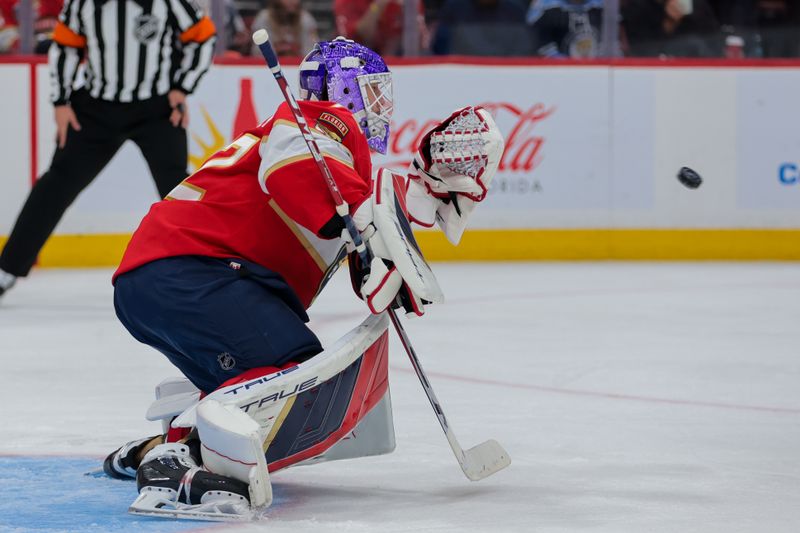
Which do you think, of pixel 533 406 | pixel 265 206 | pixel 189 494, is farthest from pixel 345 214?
pixel 533 406

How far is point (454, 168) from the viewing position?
2.26 metres

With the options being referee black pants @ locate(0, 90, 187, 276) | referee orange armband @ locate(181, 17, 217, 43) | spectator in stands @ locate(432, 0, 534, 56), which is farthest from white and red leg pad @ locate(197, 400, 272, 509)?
spectator in stands @ locate(432, 0, 534, 56)

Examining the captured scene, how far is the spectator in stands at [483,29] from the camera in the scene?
20.6 feet

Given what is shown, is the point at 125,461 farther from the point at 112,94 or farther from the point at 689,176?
the point at 112,94

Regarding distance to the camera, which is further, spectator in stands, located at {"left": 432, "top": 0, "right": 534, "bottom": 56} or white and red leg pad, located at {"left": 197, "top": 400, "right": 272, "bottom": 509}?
spectator in stands, located at {"left": 432, "top": 0, "right": 534, "bottom": 56}

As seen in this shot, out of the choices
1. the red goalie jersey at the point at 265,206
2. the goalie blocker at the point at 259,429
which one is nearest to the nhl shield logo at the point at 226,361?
the goalie blocker at the point at 259,429

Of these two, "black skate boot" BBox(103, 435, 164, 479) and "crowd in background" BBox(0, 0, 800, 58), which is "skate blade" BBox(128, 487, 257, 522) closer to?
"black skate boot" BBox(103, 435, 164, 479)

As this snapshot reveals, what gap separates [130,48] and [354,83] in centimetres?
275

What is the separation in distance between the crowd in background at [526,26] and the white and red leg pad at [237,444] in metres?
4.07

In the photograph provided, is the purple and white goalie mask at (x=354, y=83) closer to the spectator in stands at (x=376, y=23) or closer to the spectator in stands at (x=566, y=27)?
the spectator in stands at (x=376, y=23)

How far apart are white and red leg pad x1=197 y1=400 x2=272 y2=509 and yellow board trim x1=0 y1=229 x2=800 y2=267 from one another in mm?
4199

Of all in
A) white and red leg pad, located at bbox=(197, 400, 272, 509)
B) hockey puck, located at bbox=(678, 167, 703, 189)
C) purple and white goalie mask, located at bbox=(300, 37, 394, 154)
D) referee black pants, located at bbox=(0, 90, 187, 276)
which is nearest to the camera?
white and red leg pad, located at bbox=(197, 400, 272, 509)

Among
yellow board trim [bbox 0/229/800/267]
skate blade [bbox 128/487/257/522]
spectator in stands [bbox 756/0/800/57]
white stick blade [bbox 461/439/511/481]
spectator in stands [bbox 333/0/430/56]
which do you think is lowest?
yellow board trim [bbox 0/229/800/267]

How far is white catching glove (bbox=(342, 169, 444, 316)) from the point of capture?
2164mm
